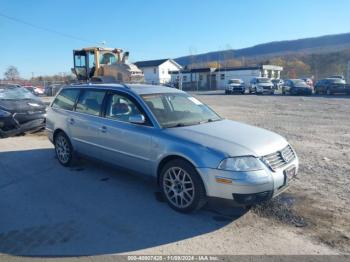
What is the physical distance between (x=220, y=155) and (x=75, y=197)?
241 cm

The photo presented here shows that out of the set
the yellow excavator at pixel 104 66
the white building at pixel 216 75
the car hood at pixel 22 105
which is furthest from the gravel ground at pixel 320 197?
the white building at pixel 216 75

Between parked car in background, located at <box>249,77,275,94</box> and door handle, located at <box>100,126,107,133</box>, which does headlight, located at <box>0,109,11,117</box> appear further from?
parked car in background, located at <box>249,77,275,94</box>

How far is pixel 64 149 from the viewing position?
6.86 meters

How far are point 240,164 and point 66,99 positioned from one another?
4350mm

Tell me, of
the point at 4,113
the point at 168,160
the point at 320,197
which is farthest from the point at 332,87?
the point at 168,160

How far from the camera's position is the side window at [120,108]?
5.38m

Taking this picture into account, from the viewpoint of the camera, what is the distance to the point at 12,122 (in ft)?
34.3

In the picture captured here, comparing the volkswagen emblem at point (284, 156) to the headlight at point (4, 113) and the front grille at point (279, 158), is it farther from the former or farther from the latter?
the headlight at point (4, 113)

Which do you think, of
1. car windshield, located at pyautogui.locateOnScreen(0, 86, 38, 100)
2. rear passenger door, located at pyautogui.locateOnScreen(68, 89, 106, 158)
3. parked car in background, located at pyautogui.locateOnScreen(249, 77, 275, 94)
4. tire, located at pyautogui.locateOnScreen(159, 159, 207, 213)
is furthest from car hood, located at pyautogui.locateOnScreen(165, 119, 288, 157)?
parked car in background, located at pyautogui.locateOnScreen(249, 77, 275, 94)

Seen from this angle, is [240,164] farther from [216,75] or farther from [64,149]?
[216,75]

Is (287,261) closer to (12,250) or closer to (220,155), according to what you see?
(220,155)

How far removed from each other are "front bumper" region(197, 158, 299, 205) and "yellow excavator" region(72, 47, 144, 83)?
14574 millimetres

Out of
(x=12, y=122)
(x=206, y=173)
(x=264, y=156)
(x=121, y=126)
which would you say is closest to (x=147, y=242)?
(x=206, y=173)

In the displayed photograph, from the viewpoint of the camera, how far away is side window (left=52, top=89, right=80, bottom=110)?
6797mm
